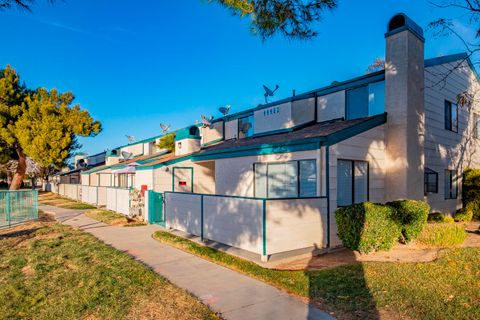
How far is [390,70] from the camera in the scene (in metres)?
11.4

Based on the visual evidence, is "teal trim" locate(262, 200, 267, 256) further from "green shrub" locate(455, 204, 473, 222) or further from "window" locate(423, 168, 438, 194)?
"green shrub" locate(455, 204, 473, 222)

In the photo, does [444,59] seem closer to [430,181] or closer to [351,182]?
[430,181]

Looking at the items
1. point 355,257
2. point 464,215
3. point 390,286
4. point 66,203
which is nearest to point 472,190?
point 464,215

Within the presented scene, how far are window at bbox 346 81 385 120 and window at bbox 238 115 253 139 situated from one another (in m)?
6.08

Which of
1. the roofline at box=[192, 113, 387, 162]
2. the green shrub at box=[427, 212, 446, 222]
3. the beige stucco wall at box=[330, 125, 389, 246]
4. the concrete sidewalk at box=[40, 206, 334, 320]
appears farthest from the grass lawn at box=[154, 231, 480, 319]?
the green shrub at box=[427, 212, 446, 222]

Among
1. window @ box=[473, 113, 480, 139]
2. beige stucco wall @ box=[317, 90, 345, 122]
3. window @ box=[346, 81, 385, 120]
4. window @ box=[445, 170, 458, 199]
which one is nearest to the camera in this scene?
window @ box=[346, 81, 385, 120]

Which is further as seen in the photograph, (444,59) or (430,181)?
(444,59)

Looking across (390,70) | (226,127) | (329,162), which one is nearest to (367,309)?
(329,162)

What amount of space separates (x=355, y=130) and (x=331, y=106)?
3997mm

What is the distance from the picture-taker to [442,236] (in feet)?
28.8

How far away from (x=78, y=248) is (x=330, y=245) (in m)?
7.14

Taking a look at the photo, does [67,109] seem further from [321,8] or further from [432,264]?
[432,264]

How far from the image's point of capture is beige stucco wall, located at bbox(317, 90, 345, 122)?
1316cm

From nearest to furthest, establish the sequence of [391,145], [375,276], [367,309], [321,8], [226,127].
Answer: [367,309]
[375,276]
[321,8]
[391,145]
[226,127]
